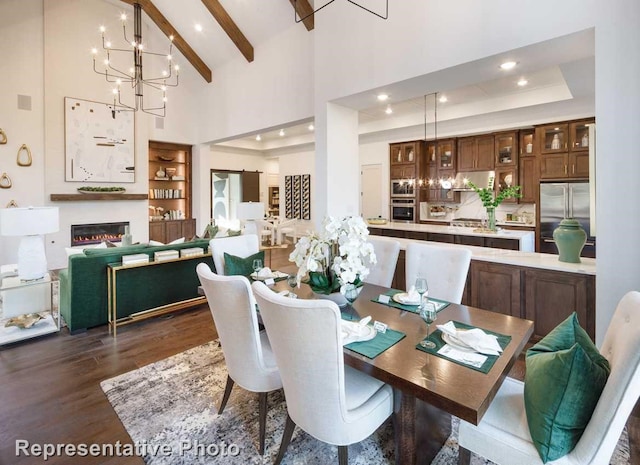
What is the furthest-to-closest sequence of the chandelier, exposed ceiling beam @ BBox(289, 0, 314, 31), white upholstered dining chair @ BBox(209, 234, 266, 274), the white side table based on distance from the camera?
the chandelier
exposed ceiling beam @ BBox(289, 0, 314, 31)
the white side table
white upholstered dining chair @ BBox(209, 234, 266, 274)

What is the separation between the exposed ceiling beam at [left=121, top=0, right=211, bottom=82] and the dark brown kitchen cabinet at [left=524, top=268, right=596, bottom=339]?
23.2ft

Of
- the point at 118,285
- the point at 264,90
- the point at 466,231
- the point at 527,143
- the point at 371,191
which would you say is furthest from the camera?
the point at 371,191

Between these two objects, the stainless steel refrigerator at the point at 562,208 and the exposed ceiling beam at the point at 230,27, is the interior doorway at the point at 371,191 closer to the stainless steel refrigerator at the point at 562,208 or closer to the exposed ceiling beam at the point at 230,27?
the stainless steel refrigerator at the point at 562,208

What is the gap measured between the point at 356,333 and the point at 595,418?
0.93 metres

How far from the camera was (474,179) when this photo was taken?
7.15 meters

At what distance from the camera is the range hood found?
22.4 ft

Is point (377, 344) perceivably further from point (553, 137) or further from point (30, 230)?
point (553, 137)

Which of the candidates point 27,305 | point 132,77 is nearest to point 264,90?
point 132,77

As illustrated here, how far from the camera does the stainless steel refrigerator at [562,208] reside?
5.43m

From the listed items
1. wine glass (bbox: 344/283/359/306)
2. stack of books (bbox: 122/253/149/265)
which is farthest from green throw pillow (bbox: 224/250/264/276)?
stack of books (bbox: 122/253/149/265)

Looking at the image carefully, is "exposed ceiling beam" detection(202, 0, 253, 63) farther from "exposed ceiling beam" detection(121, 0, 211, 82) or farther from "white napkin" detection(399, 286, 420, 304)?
"white napkin" detection(399, 286, 420, 304)

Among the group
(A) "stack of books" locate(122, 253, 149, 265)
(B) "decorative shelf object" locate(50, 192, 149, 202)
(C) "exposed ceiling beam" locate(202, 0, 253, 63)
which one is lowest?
(A) "stack of books" locate(122, 253, 149, 265)

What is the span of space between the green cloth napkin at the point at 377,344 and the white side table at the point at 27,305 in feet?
11.4

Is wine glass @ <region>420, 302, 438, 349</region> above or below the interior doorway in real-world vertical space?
below
